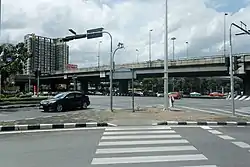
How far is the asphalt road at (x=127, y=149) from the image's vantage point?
25.7ft

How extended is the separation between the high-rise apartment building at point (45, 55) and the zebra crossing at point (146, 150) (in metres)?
39.1

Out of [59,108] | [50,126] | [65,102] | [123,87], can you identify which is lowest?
[50,126]

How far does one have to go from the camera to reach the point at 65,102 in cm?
2617

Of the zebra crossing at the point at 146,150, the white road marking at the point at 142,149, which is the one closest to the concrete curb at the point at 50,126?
the zebra crossing at the point at 146,150

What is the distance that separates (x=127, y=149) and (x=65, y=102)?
1729cm

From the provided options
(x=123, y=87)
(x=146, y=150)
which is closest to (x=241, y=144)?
(x=146, y=150)

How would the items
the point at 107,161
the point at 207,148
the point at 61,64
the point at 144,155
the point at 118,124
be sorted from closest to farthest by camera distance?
the point at 107,161
the point at 144,155
the point at 207,148
the point at 118,124
the point at 61,64

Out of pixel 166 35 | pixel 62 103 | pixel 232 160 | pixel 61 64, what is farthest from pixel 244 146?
pixel 61 64

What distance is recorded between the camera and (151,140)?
11148 millimetres

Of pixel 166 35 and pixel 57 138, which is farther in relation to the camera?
pixel 166 35

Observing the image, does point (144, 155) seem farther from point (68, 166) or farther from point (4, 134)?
point (4, 134)

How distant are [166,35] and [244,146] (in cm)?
1566

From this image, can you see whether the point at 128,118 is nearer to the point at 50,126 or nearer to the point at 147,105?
the point at 50,126

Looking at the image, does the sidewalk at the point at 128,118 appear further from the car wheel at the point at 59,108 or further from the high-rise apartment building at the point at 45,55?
the high-rise apartment building at the point at 45,55
